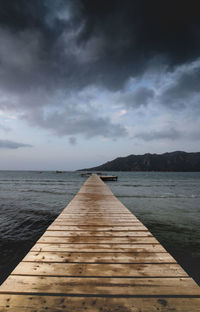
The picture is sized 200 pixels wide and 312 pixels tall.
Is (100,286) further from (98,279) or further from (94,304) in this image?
(94,304)

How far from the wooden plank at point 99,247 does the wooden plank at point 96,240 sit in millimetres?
159

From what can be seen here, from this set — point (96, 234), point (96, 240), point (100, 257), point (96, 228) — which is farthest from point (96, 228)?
point (100, 257)

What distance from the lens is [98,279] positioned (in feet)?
6.78

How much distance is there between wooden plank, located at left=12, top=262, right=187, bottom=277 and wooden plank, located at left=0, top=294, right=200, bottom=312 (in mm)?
458

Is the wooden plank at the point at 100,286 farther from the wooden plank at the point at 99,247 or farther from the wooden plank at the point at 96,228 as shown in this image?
the wooden plank at the point at 96,228

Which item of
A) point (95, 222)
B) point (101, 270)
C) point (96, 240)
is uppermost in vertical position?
point (101, 270)

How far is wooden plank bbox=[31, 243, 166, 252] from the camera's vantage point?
2969 millimetres

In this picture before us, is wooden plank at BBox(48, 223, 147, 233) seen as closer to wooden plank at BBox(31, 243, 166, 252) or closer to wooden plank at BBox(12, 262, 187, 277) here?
wooden plank at BBox(31, 243, 166, 252)

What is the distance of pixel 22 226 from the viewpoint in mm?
7859

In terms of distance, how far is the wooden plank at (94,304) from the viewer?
1.60m

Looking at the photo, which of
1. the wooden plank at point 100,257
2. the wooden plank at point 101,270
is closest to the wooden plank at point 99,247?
the wooden plank at point 100,257

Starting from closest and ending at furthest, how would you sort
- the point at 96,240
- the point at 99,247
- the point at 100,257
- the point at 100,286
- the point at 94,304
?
the point at 94,304 < the point at 100,286 < the point at 100,257 < the point at 99,247 < the point at 96,240

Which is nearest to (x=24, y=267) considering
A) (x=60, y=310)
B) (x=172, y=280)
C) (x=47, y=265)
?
(x=47, y=265)

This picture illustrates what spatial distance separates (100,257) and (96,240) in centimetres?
77
